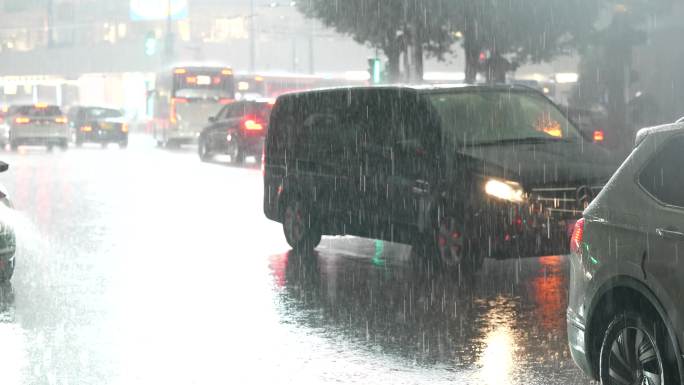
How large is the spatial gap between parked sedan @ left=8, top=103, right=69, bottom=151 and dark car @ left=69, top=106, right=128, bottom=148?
3596 mm

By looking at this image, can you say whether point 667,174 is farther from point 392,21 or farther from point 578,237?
point 392,21

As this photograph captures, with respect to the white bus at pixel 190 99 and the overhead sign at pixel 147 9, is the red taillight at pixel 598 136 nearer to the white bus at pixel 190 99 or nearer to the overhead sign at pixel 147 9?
the white bus at pixel 190 99

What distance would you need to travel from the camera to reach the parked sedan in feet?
A: 157

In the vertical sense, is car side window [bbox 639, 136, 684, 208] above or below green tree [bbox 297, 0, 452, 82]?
below

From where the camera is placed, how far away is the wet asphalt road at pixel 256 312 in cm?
809

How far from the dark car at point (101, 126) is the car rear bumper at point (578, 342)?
46322 millimetres

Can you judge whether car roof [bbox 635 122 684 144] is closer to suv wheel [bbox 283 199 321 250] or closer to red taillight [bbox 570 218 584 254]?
red taillight [bbox 570 218 584 254]

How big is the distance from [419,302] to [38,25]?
111 m

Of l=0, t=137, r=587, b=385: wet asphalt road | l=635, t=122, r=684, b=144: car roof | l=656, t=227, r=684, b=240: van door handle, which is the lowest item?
l=0, t=137, r=587, b=385: wet asphalt road

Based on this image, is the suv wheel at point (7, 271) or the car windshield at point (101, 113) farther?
the car windshield at point (101, 113)

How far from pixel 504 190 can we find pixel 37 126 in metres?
38.2

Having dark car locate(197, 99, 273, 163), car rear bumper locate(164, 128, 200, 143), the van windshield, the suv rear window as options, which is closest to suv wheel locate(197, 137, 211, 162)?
dark car locate(197, 99, 273, 163)

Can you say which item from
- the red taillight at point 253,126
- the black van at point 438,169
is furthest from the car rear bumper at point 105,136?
the black van at point 438,169

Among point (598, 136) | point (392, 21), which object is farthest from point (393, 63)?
point (598, 136)
